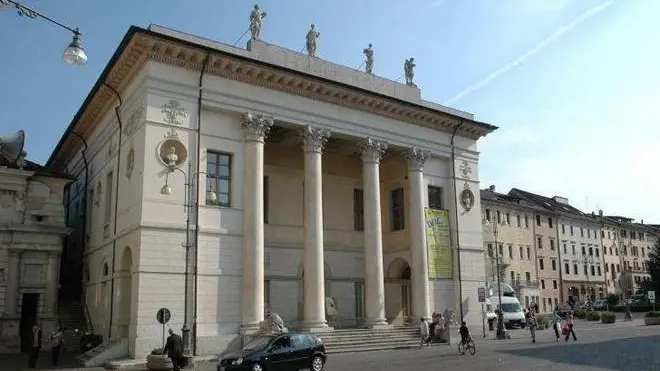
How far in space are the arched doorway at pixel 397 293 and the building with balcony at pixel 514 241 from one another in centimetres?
3061

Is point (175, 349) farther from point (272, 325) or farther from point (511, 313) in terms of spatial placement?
point (511, 313)

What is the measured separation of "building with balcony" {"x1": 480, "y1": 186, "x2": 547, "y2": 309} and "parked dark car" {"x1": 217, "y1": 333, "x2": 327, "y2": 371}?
155 ft

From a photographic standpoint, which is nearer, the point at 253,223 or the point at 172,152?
the point at 172,152

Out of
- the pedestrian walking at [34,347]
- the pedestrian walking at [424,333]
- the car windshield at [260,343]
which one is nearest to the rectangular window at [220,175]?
the car windshield at [260,343]

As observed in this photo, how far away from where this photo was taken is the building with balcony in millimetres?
66188

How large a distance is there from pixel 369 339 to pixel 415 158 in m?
10.7

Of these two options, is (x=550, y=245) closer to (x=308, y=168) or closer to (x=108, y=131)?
(x=308, y=168)

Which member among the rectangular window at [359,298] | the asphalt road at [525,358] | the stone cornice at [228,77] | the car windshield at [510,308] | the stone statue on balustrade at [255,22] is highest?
the stone statue on balustrade at [255,22]

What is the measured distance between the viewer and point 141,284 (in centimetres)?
2283

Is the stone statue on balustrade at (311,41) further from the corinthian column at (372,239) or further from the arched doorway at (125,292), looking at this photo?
the arched doorway at (125,292)

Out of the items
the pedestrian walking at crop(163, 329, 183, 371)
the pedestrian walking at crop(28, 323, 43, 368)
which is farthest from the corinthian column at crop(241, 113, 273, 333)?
the pedestrian walking at crop(28, 323, 43, 368)

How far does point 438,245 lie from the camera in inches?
1319

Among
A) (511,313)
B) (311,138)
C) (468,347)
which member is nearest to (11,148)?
(311,138)

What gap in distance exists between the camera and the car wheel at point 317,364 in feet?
63.2
